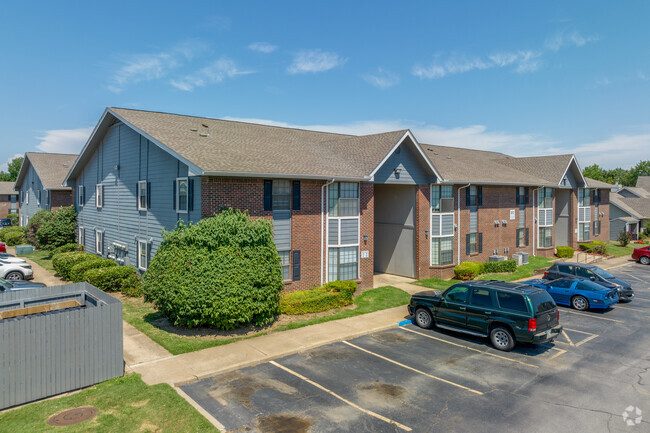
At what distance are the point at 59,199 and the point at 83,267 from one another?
2012 cm

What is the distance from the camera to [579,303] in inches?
748

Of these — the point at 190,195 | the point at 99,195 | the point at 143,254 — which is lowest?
the point at 143,254

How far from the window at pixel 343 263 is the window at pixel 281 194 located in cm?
349

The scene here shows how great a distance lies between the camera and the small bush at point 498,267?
89.0 feet

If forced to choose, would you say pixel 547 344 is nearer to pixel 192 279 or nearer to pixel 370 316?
pixel 370 316

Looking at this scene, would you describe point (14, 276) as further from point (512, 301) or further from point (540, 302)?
point (540, 302)

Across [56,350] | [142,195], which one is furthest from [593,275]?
[142,195]

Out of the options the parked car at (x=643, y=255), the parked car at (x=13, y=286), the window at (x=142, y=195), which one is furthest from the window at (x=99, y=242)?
the parked car at (x=643, y=255)

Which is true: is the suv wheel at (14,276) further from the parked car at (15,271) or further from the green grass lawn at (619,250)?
the green grass lawn at (619,250)

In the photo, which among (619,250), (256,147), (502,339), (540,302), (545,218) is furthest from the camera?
(619,250)

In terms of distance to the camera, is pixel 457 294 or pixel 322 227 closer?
pixel 457 294

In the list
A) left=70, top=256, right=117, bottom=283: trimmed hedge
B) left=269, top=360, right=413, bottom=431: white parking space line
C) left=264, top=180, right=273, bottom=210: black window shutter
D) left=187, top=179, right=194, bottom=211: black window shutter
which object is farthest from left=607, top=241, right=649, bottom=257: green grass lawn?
left=70, top=256, right=117, bottom=283: trimmed hedge

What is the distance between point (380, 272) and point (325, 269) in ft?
26.8

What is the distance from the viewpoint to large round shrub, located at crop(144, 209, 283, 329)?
1372cm
